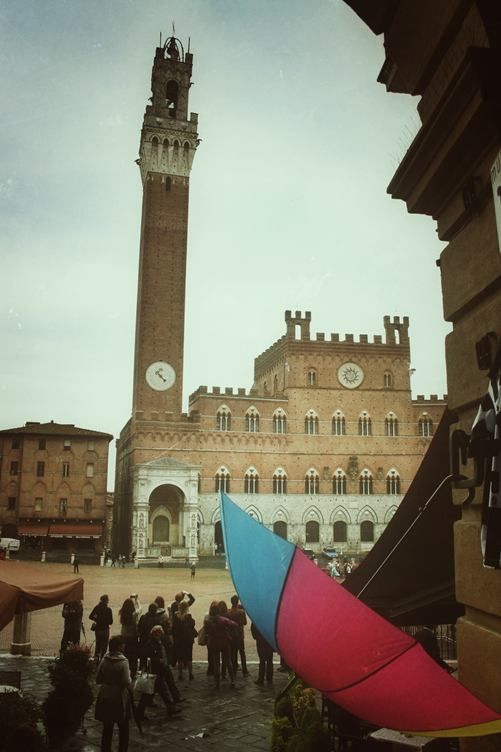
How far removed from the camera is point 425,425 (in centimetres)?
4481

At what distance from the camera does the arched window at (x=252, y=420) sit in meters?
42.2

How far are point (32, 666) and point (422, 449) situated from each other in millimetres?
37558

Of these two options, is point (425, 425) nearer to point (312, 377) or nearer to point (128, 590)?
point (312, 377)

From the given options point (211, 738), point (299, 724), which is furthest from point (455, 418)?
point (211, 738)

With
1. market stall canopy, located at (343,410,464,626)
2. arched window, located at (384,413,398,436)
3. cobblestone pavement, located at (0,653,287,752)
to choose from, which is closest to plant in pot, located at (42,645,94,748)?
cobblestone pavement, located at (0,653,287,752)

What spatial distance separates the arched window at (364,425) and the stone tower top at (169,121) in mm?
22232

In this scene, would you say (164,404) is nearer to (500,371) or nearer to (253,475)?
(253,475)

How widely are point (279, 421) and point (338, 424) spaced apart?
440cm

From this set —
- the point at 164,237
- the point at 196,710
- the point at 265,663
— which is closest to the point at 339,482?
the point at 164,237

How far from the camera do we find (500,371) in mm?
2805

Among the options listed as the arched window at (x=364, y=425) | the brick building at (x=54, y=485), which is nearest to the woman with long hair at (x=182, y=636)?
the brick building at (x=54, y=485)

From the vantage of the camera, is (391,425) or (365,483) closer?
(365,483)

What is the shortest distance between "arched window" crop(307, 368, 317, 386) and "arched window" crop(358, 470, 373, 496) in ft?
24.0

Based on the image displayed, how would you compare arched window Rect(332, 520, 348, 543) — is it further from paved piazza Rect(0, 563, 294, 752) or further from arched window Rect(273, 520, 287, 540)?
paved piazza Rect(0, 563, 294, 752)
